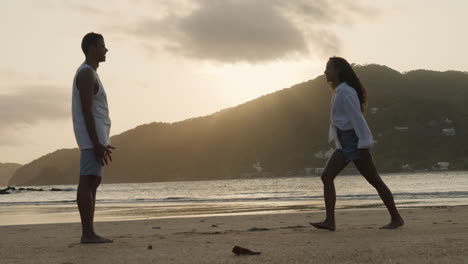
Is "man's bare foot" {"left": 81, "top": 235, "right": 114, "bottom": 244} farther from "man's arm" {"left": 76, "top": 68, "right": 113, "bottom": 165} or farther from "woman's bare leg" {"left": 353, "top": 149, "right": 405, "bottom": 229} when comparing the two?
"woman's bare leg" {"left": 353, "top": 149, "right": 405, "bottom": 229}

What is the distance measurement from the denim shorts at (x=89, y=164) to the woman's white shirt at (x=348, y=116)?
2.59 meters

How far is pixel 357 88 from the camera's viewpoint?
6848 mm

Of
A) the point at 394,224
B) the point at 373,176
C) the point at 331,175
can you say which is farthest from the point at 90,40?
the point at 394,224

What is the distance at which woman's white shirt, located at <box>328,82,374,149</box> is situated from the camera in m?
6.49

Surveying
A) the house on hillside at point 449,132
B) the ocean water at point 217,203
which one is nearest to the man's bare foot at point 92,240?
the ocean water at point 217,203

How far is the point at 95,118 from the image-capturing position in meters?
5.84

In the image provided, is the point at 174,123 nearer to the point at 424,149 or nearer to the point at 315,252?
the point at 424,149

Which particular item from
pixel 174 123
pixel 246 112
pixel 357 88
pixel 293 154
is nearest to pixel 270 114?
pixel 246 112

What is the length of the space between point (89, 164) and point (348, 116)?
285cm

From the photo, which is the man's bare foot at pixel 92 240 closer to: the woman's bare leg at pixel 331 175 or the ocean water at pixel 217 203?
the woman's bare leg at pixel 331 175

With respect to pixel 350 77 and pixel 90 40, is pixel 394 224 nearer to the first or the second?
pixel 350 77

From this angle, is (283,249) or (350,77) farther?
(350,77)

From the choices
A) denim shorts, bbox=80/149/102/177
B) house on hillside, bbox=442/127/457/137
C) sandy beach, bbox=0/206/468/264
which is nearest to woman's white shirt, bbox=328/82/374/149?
sandy beach, bbox=0/206/468/264

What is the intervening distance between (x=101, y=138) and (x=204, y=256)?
201cm
